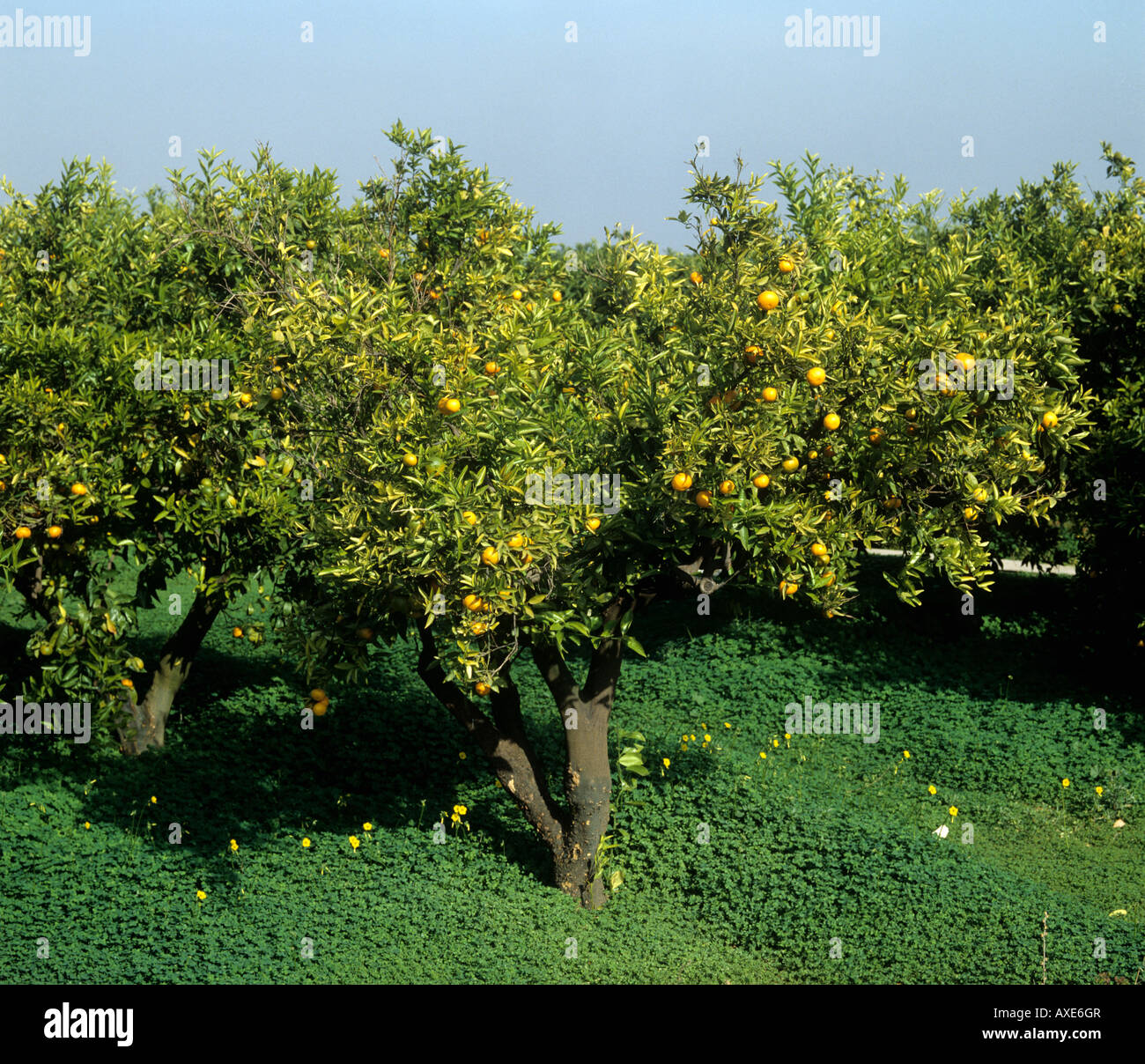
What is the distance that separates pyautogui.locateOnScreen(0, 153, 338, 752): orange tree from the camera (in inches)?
280

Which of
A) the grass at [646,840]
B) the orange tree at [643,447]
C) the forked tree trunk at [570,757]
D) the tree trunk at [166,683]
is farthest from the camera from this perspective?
the tree trunk at [166,683]

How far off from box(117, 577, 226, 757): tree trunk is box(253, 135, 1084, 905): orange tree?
3.52 metres

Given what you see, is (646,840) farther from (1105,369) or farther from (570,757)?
(1105,369)

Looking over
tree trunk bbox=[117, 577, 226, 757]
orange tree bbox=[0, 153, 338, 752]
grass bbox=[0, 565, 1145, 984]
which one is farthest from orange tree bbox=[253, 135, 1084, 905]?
tree trunk bbox=[117, 577, 226, 757]

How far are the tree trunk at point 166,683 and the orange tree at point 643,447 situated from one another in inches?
139

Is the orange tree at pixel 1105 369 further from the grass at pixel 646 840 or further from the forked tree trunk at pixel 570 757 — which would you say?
the forked tree trunk at pixel 570 757

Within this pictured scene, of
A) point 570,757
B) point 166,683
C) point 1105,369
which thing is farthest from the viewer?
point 1105,369

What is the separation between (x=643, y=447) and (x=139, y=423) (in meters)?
3.80

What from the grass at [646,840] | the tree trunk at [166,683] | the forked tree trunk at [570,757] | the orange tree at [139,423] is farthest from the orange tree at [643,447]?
the tree trunk at [166,683]

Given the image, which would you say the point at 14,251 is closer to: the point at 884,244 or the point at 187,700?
the point at 187,700

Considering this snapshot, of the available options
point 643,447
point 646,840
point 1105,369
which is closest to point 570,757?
point 646,840

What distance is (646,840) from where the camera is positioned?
7758 mm

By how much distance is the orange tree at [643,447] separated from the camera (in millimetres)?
5477

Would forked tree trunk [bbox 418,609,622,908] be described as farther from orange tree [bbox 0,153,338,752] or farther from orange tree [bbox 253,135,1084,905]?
orange tree [bbox 0,153,338,752]
